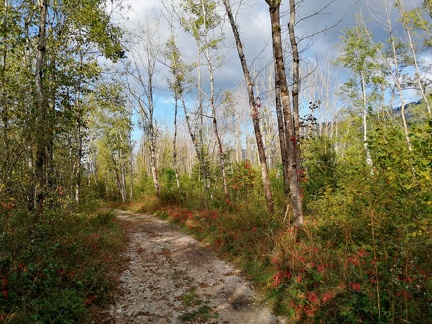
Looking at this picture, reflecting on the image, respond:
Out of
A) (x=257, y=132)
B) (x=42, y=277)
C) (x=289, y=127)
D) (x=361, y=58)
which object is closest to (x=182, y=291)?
(x=42, y=277)

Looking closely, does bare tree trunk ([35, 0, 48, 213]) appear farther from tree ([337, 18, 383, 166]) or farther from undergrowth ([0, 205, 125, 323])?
tree ([337, 18, 383, 166])

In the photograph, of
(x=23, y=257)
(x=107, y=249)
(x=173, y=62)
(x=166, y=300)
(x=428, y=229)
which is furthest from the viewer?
(x=173, y=62)

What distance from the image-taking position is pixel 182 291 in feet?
18.3

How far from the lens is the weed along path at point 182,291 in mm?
4555

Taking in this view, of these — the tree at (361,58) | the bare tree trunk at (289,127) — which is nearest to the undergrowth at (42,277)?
the bare tree trunk at (289,127)

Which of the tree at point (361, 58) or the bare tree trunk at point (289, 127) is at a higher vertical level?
the tree at point (361, 58)

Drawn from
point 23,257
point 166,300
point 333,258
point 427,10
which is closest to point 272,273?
point 333,258

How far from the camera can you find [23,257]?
13.4 ft

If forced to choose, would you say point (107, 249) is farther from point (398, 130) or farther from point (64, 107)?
point (398, 130)

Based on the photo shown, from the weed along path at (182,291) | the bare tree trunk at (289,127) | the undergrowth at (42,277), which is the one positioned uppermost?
the bare tree trunk at (289,127)

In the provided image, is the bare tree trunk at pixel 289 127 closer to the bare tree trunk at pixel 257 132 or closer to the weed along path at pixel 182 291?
the bare tree trunk at pixel 257 132

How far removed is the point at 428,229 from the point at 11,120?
811 cm

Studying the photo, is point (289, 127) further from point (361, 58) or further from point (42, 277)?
point (361, 58)

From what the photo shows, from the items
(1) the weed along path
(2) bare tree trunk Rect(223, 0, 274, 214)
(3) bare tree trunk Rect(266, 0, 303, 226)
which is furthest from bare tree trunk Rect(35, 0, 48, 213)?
(3) bare tree trunk Rect(266, 0, 303, 226)
